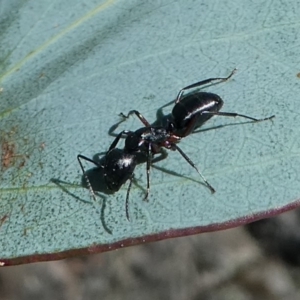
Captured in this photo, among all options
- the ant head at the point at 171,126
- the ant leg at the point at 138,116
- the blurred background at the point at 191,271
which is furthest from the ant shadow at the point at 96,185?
the blurred background at the point at 191,271

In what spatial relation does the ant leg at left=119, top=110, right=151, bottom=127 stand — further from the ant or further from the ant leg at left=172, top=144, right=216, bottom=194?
the ant leg at left=172, top=144, right=216, bottom=194

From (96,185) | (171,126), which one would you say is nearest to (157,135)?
(171,126)

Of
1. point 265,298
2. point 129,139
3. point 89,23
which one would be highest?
point 89,23

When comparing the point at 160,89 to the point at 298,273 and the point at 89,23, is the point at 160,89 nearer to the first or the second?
the point at 89,23

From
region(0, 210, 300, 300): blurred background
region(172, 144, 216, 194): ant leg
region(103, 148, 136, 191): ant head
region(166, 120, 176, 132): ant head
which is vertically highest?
region(172, 144, 216, 194): ant leg

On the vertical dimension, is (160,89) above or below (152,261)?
above

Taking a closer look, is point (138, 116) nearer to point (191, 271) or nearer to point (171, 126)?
point (171, 126)

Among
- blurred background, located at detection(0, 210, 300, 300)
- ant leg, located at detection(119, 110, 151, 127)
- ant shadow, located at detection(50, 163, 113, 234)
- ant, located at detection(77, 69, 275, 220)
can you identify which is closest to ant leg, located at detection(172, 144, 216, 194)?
ant, located at detection(77, 69, 275, 220)

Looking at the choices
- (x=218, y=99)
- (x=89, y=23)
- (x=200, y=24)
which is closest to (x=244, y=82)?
(x=218, y=99)
